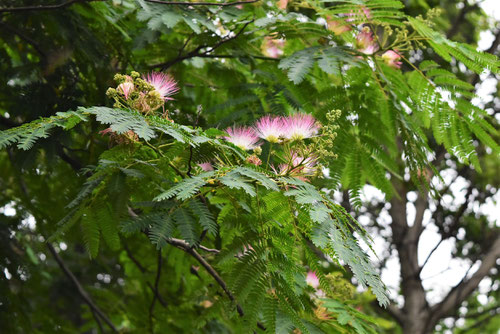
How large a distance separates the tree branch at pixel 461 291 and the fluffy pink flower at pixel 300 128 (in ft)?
15.8

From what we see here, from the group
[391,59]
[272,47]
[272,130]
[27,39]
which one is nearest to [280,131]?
[272,130]

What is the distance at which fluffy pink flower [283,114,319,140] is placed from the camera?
2.19 m

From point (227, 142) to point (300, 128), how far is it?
266mm

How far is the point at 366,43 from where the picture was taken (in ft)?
10.5

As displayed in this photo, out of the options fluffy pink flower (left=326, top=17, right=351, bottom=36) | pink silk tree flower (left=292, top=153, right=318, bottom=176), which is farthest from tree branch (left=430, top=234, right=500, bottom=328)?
pink silk tree flower (left=292, top=153, right=318, bottom=176)

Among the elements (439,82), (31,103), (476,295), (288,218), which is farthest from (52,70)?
(476,295)

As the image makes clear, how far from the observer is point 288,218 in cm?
212

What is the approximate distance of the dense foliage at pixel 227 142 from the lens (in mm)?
2084

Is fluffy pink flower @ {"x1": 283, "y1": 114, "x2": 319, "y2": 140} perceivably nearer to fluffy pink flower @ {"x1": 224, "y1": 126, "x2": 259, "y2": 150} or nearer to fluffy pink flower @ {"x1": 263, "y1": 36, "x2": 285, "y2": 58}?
fluffy pink flower @ {"x1": 224, "y1": 126, "x2": 259, "y2": 150}

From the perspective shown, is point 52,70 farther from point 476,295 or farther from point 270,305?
point 476,295

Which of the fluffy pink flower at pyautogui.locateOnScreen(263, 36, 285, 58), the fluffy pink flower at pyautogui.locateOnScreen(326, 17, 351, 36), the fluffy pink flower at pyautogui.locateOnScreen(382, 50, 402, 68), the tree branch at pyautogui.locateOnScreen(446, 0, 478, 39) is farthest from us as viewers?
the tree branch at pyautogui.locateOnScreen(446, 0, 478, 39)

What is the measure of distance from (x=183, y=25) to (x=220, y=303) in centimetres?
182

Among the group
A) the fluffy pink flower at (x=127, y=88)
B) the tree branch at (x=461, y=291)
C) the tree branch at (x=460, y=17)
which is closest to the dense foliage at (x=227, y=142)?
the fluffy pink flower at (x=127, y=88)

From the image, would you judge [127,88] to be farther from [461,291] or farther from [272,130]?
[461,291]
